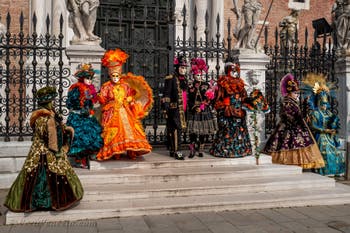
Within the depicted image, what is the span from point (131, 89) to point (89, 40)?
137cm

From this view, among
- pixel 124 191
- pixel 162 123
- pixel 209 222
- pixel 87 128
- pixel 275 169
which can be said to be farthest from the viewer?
pixel 162 123

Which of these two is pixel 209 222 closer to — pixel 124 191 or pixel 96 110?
pixel 124 191

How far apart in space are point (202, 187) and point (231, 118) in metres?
1.98

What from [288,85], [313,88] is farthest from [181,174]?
[313,88]

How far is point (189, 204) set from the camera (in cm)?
598

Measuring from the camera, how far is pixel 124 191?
6.12 meters

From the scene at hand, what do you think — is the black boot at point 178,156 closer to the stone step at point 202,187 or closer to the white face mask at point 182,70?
the stone step at point 202,187

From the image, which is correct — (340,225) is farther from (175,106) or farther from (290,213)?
(175,106)

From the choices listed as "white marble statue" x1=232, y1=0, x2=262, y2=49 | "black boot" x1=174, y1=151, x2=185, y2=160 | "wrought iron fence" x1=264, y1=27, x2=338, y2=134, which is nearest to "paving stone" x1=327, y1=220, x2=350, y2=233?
"black boot" x1=174, y1=151, x2=185, y2=160

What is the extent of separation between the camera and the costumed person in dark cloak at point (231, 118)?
780cm

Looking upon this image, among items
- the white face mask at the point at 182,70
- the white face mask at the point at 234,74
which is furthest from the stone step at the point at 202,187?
the white face mask at the point at 182,70

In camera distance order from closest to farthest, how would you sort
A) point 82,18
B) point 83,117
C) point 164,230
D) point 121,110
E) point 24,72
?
point 164,230 < point 83,117 < point 121,110 < point 82,18 < point 24,72

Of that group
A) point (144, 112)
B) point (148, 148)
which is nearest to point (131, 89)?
point (144, 112)

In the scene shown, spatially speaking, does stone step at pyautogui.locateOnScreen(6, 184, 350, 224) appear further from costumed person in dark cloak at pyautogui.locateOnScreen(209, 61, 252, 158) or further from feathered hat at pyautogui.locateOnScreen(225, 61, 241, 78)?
feathered hat at pyautogui.locateOnScreen(225, 61, 241, 78)
